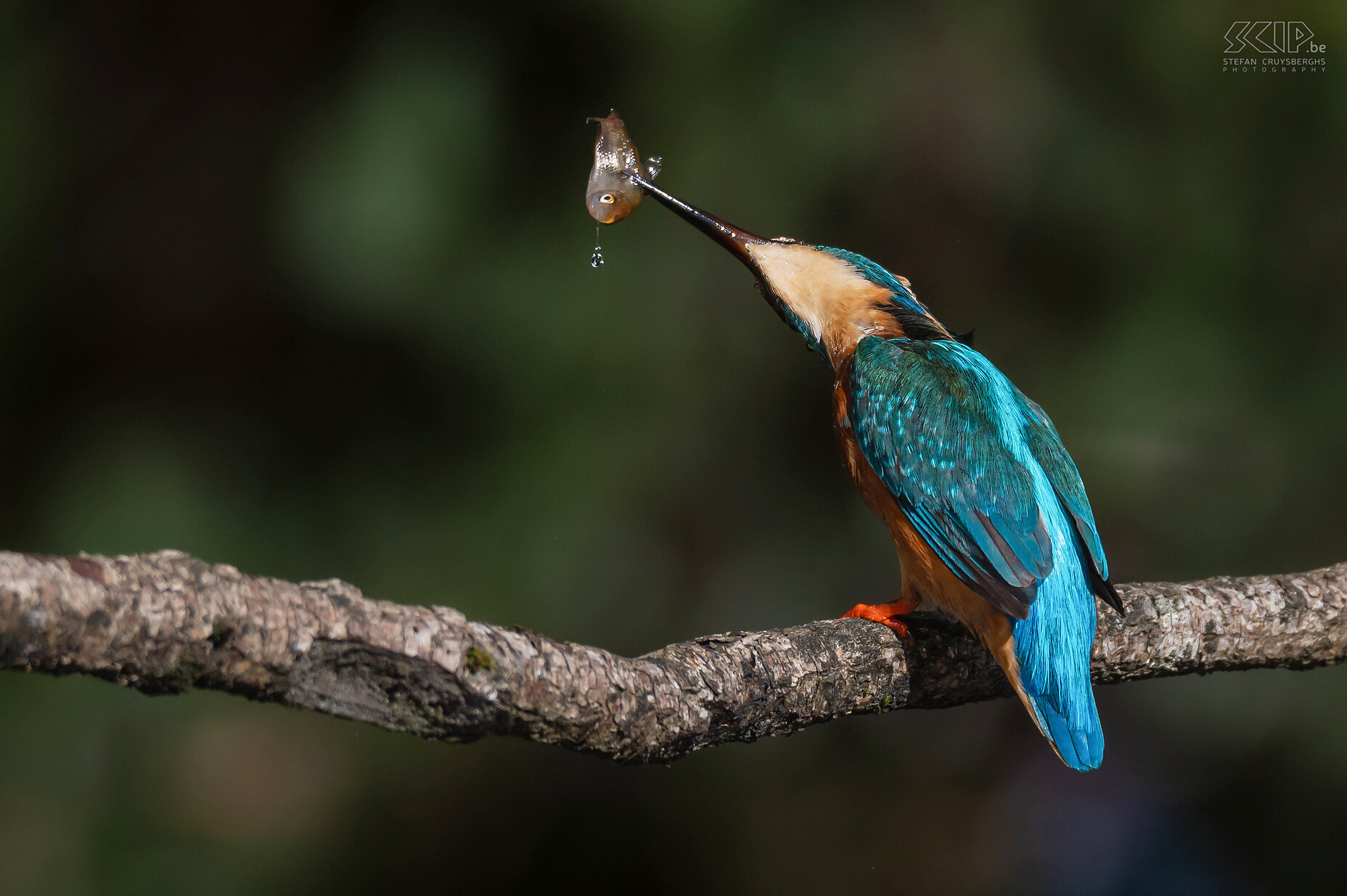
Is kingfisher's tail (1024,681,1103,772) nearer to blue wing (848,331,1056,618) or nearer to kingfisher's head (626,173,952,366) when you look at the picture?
blue wing (848,331,1056,618)

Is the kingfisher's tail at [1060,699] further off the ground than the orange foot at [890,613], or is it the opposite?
the orange foot at [890,613]

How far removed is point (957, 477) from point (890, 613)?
254 mm

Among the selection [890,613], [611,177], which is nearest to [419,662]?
[890,613]

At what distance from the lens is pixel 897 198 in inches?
115

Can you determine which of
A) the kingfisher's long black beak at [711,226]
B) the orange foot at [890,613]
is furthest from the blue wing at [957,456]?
the kingfisher's long black beak at [711,226]

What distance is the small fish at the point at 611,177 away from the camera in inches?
72.1

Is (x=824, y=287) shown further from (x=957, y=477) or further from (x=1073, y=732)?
(x=1073, y=732)

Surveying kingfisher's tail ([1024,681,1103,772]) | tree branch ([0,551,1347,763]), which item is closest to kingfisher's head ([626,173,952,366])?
tree branch ([0,551,1347,763])

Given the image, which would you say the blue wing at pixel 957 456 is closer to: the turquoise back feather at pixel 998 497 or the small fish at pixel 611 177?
the turquoise back feather at pixel 998 497

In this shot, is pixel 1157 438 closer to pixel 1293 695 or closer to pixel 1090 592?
pixel 1293 695

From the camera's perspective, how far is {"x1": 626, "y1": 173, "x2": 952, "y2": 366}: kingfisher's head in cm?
190

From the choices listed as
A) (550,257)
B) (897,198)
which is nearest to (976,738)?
(897,198)

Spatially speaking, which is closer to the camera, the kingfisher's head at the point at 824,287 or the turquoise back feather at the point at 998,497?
the turquoise back feather at the point at 998,497

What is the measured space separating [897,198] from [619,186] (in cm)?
132
